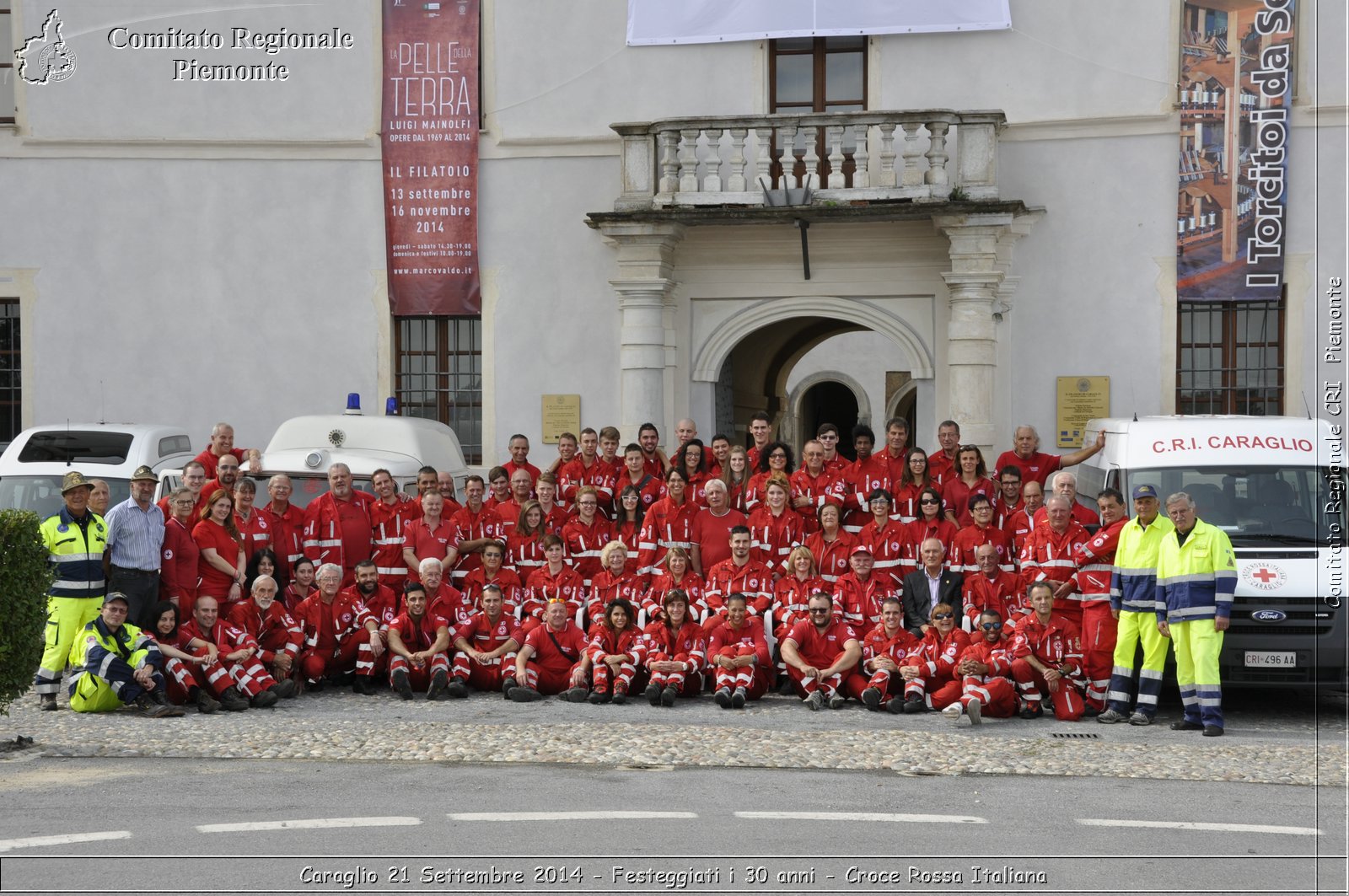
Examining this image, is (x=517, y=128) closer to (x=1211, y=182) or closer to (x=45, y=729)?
(x=1211, y=182)

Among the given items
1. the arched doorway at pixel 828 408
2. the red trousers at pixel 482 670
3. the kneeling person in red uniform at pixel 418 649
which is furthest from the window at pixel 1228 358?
the arched doorway at pixel 828 408

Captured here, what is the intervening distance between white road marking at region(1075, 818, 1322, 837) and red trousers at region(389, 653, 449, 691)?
5.91 m

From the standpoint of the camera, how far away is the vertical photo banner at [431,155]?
770 inches

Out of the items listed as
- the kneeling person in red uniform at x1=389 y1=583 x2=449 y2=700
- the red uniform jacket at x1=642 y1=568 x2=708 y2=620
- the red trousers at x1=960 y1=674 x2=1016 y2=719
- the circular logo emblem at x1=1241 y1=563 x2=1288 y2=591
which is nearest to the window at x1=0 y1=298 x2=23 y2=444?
the kneeling person in red uniform at x1=389 y1=583 x2=449 y2=700

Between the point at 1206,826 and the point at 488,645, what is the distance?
21.0ft

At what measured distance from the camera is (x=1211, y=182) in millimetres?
18062

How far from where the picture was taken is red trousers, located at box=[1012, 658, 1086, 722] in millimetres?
11750

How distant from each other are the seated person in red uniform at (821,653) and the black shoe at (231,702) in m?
4.10

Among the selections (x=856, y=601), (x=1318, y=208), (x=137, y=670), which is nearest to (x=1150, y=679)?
(x=856, y=601)

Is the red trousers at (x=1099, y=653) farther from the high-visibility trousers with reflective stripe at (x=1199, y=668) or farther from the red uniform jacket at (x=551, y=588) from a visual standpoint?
the red uniform jacket at (x=551, y=588)

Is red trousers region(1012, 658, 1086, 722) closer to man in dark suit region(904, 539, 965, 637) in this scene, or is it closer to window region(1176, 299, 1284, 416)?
man in dark suit region(904, 539, 965, 637)

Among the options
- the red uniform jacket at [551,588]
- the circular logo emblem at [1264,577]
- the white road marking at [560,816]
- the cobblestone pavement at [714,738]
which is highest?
the circular logo emblem at [1264,577]

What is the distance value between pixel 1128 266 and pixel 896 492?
6.20m

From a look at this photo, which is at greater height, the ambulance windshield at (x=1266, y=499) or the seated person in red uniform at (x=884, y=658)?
the ambulance windshield at (x=1266, y=499)
